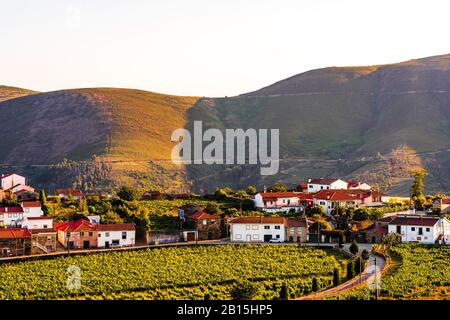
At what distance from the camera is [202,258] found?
51.8 m

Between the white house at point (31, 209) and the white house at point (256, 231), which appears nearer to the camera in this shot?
the white house at point (256, 231)

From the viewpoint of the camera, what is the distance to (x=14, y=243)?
5419cm

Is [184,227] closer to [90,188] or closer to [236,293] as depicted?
[236,293]

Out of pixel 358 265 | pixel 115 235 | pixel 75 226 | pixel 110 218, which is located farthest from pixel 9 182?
pixel 358 265

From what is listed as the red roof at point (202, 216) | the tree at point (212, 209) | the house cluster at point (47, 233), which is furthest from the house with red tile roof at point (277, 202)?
the house cluster at point (47, 233)

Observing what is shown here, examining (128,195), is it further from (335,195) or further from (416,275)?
(416,275)

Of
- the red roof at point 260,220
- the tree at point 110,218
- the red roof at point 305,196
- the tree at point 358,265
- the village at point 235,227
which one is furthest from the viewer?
the red roof at point 305,196

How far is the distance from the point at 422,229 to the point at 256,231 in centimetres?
1400

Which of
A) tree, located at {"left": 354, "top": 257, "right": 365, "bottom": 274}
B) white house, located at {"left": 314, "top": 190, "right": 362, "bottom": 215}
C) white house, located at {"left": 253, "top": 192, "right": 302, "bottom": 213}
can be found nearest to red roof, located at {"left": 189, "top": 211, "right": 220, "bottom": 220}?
white house, located at {"left": 253, "top": 192, "right": 302, "bottom": 213}

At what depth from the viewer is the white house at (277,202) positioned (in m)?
71.1

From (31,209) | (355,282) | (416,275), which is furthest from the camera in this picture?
(31,209)

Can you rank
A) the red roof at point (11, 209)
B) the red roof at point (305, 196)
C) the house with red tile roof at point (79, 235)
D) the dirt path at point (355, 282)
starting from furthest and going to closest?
the red roof at point (305, 196) → the red roof at point (11, 209) → the house with red tile roof at point (79, 235) → the dirt path at point (355, 282)

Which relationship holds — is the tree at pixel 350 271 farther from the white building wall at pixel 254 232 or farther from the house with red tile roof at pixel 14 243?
the house with red tile roof at pixel 14 243
